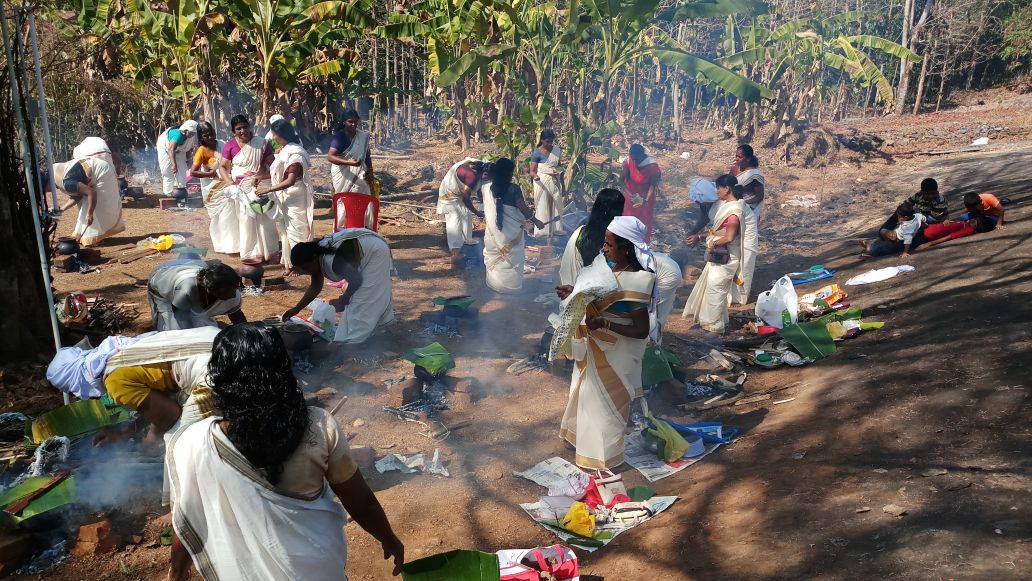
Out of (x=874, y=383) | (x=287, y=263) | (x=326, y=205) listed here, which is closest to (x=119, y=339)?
(x=874, y=383)

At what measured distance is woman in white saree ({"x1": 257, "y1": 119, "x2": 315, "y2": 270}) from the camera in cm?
915

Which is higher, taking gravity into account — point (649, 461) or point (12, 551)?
point (12, 551)

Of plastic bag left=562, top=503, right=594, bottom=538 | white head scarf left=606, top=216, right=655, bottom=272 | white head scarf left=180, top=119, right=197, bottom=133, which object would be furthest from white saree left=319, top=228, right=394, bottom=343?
white head scarf left=180, top=119, right=197, bottom=133

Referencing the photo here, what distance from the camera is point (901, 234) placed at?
9.84m

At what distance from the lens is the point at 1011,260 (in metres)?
8.09

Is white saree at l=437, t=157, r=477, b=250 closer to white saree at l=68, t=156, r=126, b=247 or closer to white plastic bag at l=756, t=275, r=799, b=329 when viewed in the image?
white plastic bag at l=756, t=275, r=799, b=329

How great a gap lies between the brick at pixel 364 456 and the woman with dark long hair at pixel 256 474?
2.65 m

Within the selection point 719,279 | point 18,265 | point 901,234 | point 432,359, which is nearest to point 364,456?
point 432,359

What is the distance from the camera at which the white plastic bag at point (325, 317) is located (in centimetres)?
716

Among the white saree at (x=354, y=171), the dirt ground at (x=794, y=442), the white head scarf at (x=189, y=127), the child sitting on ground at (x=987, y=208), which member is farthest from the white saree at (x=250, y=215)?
the child sitting on ground at (x=987, y=208)

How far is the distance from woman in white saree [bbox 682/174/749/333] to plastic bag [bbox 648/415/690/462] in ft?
11.3

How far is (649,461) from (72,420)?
407 centimetres

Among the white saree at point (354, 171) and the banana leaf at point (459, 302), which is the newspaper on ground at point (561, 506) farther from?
the white saree at point (354, 171)

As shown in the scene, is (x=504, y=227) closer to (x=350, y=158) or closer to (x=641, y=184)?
(x=350, y=158)
